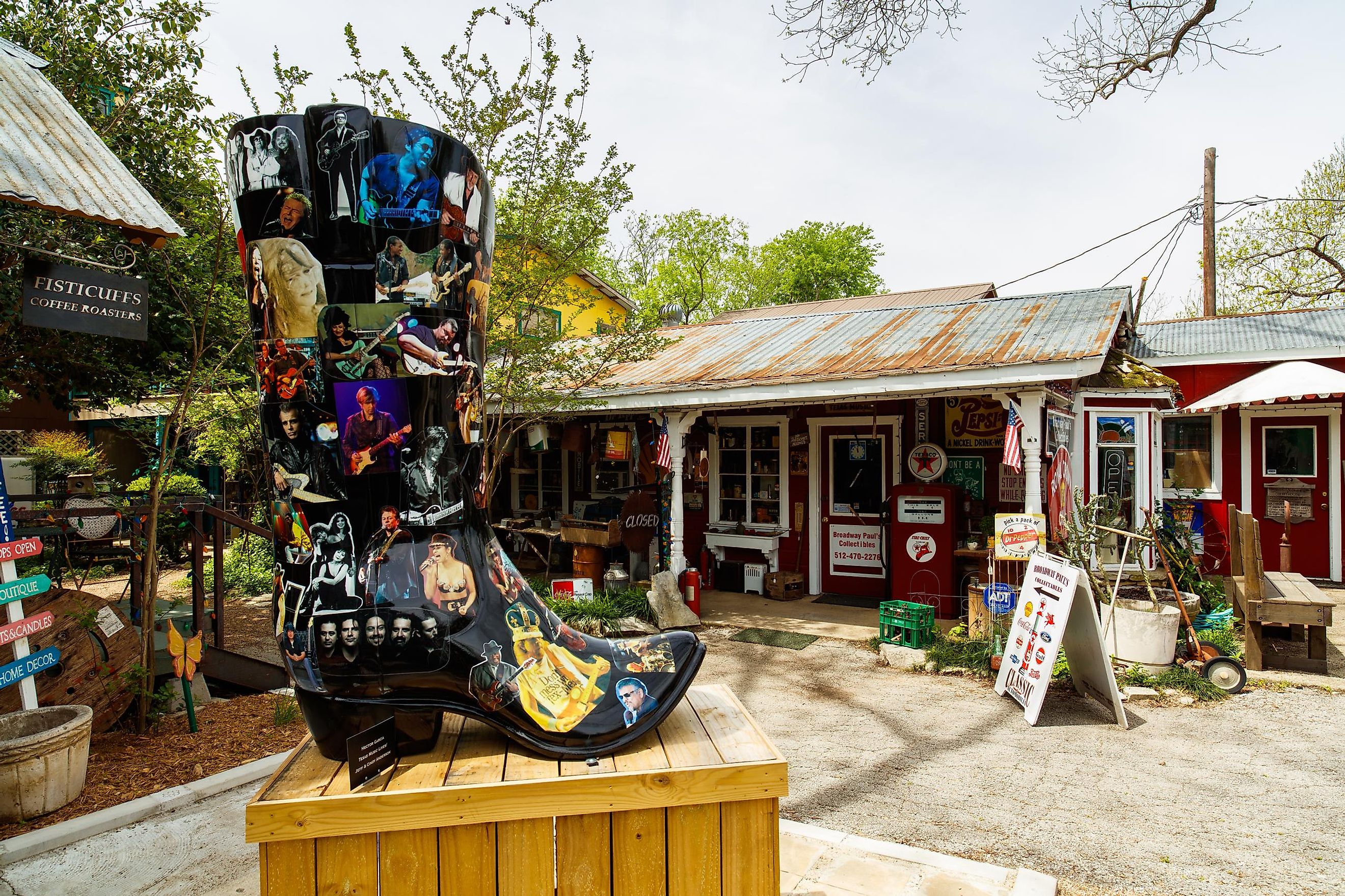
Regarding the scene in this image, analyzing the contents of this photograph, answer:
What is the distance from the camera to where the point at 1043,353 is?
18.2ft

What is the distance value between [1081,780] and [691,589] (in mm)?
4078

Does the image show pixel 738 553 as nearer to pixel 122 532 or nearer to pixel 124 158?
pixel 122 532

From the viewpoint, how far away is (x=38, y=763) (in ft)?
10.0

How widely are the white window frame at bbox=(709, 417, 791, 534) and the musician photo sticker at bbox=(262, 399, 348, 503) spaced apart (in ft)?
23.4

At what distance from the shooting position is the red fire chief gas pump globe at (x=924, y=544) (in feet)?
23.0

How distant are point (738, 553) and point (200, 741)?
5.83 m

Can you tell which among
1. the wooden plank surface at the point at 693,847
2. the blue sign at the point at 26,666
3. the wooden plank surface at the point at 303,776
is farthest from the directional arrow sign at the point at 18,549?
the wooden plank surface at the point at 693,847

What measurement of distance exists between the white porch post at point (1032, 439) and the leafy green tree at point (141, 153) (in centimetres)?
563

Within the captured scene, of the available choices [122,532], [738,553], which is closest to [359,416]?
[122,532]

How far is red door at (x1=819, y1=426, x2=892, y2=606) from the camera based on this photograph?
805 centimetres

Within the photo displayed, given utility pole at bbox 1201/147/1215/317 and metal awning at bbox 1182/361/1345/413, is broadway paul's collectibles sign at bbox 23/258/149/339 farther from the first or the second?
utility pole at bbox 1201/147/1215/317

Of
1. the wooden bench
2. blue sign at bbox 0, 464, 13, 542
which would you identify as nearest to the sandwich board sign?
the wooden bench

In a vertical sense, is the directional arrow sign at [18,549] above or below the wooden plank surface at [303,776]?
above

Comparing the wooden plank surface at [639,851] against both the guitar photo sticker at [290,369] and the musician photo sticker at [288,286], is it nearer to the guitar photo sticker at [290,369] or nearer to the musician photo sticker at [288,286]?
the guitar photo sticker at [290,369]
